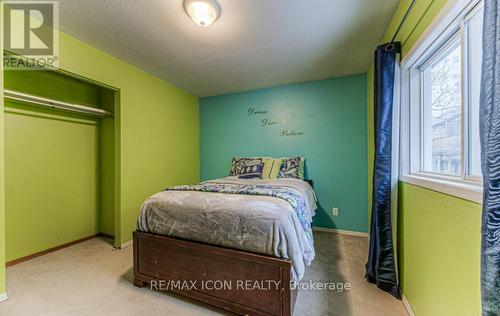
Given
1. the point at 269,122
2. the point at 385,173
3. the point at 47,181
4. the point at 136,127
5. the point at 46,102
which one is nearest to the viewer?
the point at 385,173

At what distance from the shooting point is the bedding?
1.31m

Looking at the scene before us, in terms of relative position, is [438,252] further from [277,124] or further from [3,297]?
[3,297]

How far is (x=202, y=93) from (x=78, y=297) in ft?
10.3

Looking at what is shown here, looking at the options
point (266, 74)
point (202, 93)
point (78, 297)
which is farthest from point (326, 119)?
point (78, 297)

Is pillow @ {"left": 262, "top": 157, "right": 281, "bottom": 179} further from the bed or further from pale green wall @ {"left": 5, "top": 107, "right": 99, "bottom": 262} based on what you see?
pale green wall @ {"left": 5, "top": 107, "right": 99, "bottom": 262}

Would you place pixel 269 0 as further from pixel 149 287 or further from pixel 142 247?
pixel 149 287

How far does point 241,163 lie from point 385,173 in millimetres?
2062

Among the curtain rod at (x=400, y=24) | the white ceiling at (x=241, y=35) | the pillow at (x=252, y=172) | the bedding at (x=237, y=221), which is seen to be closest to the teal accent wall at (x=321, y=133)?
the white ceiling at (x=241, y=35)

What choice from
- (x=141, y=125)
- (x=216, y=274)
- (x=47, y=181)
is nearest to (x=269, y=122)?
(x=141, y=125)

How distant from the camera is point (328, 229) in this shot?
3.06 metres

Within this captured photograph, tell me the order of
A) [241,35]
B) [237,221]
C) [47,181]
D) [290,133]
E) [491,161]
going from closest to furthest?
[491,161], [237,221], [241,35], [47,181], [290,133]

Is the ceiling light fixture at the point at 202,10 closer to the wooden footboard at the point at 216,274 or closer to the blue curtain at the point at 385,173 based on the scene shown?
the blue curtain at the point at 385,173

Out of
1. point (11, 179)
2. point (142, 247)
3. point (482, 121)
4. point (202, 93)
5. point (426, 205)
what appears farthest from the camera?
point (202, 93)

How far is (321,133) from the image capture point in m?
3.13
